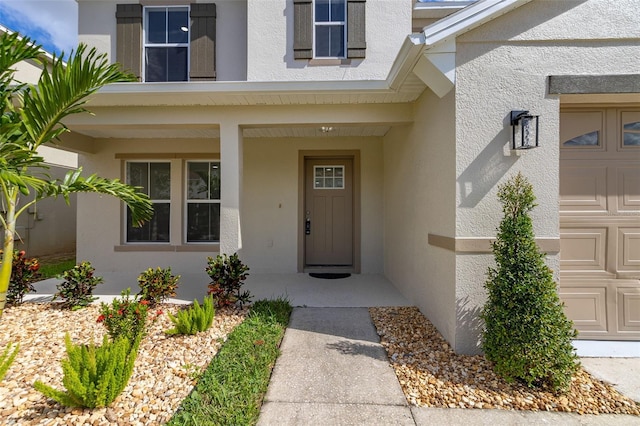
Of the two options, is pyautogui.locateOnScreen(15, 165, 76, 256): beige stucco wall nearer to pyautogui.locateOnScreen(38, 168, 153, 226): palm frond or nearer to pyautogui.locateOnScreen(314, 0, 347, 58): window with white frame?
pyautogui.locateOnScreen(38, 168, 153, 226): palm frond

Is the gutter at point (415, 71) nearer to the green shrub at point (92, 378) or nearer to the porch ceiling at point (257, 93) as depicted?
the porch ceiling at point (257, 93)

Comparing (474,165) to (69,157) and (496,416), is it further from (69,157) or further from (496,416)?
(69,157)

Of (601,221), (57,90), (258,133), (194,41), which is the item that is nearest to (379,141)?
(258,133)

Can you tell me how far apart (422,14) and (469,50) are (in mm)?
3589

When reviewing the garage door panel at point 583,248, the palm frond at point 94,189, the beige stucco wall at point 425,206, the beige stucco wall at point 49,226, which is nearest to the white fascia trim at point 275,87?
the beige stucco wall at point 425,206

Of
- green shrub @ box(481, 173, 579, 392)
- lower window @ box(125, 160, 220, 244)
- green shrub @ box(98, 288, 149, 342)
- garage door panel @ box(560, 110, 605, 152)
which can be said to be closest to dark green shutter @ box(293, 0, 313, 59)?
lower window @ box(125, 160, 220, 244)

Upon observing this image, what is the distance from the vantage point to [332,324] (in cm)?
380

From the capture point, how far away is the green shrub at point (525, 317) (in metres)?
2.47

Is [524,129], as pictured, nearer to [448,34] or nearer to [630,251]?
[448,34]

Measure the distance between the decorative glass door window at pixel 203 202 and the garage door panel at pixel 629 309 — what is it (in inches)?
253

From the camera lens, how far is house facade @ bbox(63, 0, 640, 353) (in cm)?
302

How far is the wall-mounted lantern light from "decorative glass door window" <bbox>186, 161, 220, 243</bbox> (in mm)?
5504

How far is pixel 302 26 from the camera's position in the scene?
216 inches

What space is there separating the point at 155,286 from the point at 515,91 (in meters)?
4.94
